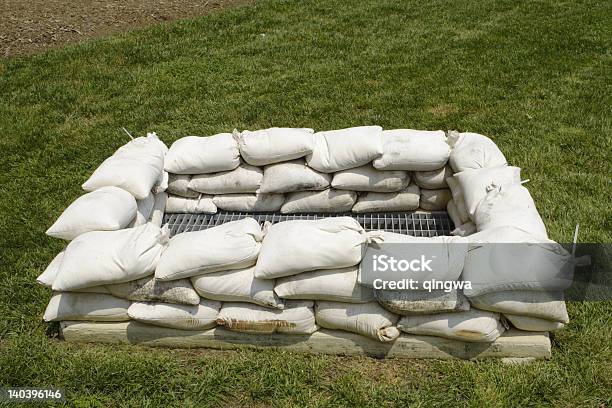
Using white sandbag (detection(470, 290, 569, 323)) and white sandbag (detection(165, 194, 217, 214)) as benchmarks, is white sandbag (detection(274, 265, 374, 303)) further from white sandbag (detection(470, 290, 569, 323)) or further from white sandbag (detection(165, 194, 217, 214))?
white sandbag (detection(165, 194, 217, 214))

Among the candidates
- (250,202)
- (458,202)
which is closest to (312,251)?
(458,202)

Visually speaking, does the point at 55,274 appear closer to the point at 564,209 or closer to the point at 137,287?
the point at 137,287

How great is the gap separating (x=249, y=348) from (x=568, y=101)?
19.3 ft

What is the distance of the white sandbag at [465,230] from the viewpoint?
13.9 feet

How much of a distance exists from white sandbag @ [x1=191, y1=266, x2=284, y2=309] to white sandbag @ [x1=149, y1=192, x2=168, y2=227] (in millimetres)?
1530

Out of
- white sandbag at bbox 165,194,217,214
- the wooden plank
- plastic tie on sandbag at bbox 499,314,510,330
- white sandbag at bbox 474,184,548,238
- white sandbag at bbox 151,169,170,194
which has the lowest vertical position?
the wooden plank

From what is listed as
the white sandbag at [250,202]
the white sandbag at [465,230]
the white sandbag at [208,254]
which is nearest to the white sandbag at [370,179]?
the white sandbag at [250,202]

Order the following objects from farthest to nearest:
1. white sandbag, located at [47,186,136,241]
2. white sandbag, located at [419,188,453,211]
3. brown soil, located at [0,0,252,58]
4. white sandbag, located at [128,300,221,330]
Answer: brown soil, located at [0,0,252,58] → white sandbag, located at [419,188,453,211] → white sandbag, located at [47,186,136,241] → white sandbag, located at [128,300,221,330]

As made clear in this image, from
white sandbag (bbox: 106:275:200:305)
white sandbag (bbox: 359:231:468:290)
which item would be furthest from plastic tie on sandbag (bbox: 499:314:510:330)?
white sandbag (bbox: 106:275:200:305)

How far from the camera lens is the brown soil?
1032 cm

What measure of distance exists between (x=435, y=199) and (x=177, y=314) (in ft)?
8.69

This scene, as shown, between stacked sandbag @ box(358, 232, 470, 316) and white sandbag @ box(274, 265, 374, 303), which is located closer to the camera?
stacked sandbag @ box(358, 232, 470, 316)

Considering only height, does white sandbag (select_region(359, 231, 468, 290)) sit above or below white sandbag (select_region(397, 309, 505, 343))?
above

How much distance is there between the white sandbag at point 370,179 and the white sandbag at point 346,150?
95mm
